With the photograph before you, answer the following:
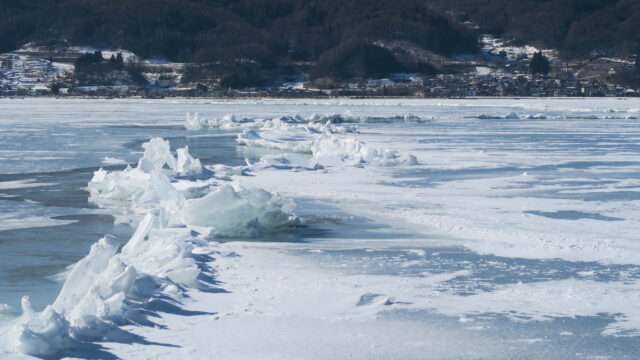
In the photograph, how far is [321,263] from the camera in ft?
26.7

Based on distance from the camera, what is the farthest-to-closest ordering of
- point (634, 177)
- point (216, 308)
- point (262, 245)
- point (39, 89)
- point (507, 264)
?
point (39, 89), point (634, 177), point (262, 245), point (507, 264), point (216, 308)

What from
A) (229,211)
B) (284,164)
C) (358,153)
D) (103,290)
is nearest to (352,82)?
(358,153)

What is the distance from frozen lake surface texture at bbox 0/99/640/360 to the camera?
18.5 ft

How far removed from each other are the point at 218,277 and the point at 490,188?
7016mm

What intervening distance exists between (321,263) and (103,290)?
91.0 inches

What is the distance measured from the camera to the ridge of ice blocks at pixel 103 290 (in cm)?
525

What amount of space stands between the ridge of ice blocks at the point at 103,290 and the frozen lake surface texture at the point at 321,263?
14 millimetres

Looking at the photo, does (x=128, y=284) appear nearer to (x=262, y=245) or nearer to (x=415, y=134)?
(x=262, y=245)

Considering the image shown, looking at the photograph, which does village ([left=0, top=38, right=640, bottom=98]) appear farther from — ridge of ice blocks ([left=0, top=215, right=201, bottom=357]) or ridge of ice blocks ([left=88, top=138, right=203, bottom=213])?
ridge of ice blocks ([left=0, top=215, right=201, bottom=357])

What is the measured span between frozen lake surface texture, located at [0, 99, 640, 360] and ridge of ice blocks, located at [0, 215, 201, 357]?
14 mm

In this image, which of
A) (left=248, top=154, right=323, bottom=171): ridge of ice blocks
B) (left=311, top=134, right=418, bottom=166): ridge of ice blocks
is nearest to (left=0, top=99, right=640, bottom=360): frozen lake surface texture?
(left=248, top=154, right=323, bottom=171): ridge of ice blocks

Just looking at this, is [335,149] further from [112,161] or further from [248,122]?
[248,122]

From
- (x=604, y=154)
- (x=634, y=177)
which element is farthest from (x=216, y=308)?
(x=604, y=154)

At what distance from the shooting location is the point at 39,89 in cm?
13650
